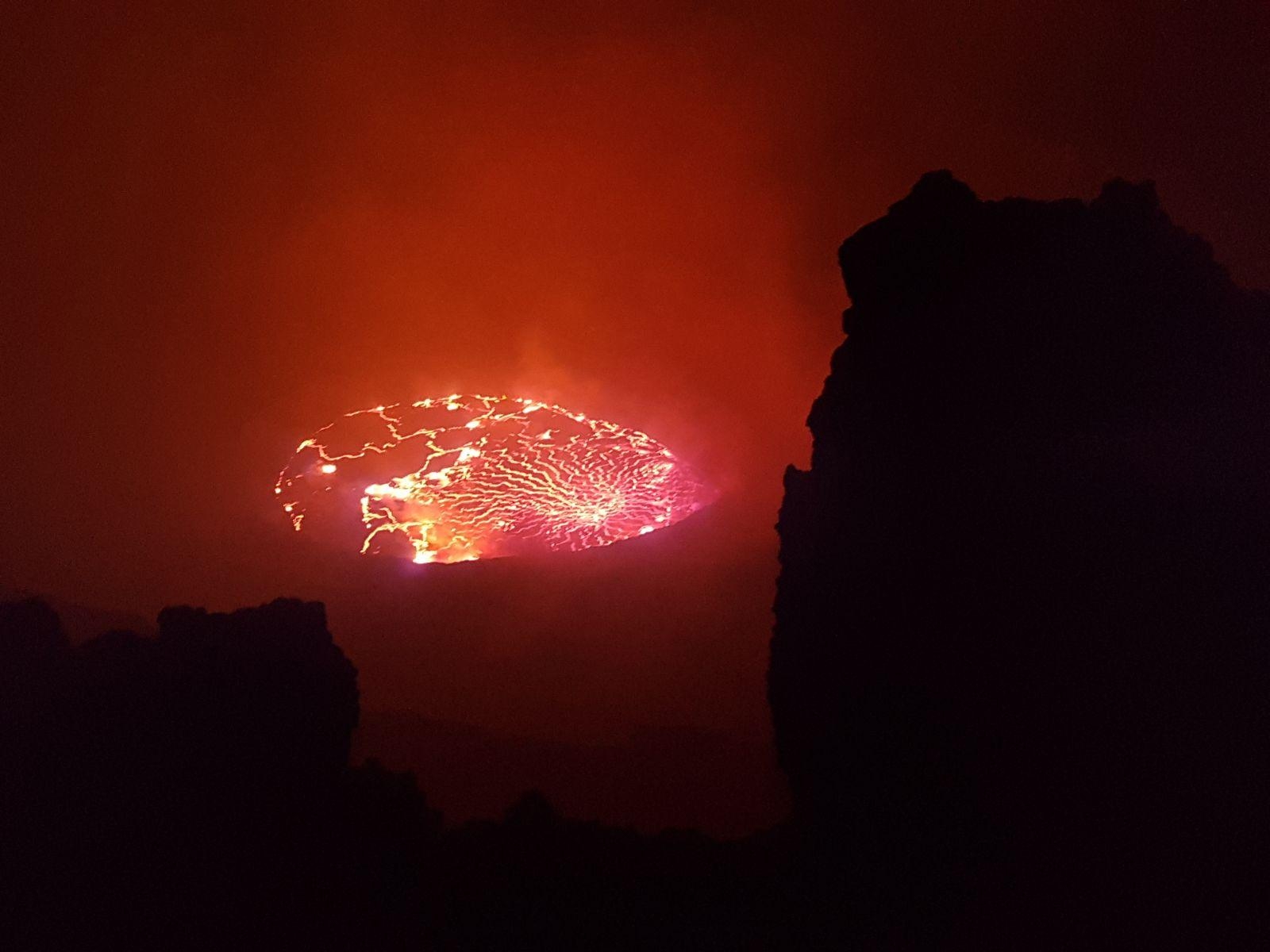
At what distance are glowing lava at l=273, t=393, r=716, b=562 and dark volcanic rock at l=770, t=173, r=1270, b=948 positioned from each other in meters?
5.11

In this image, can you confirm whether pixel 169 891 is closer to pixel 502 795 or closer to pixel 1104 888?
pixel 502 795

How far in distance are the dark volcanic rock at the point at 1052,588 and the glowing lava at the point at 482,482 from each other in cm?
511

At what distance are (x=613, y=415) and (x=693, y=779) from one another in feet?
22.3

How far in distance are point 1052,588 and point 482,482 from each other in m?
7.85

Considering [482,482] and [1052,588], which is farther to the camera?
[482,482]

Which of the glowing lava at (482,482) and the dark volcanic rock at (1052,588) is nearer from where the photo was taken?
the dark volcanic rock at (1052,588)

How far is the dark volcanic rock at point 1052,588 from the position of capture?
4512 millimetres

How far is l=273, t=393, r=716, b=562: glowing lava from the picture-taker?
34.1 ft

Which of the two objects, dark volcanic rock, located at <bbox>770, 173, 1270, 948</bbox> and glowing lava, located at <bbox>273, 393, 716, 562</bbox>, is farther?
glowing lava, located at <bbox>273, 393, 716, 562</bbox>

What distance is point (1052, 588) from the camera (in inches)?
187

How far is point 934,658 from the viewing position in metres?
5.23

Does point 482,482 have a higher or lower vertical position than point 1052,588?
higher

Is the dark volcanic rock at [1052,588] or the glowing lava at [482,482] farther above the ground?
the glowing lava at [482,482]

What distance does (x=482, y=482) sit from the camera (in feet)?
37.4
